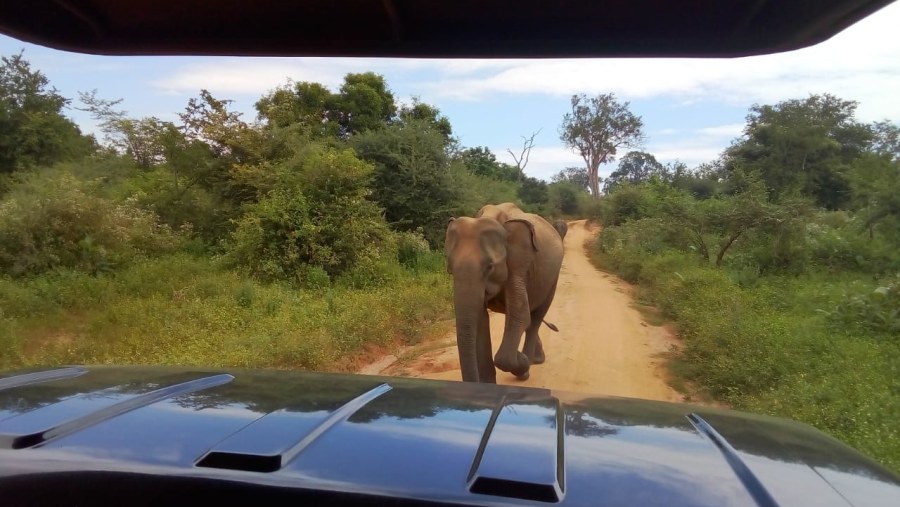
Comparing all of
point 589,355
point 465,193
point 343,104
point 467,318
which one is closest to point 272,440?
point 467,318

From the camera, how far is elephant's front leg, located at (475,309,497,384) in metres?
6.90

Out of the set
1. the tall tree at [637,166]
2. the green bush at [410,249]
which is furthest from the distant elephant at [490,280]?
the tall tree at [637,166]

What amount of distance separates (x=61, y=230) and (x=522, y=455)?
493 inches

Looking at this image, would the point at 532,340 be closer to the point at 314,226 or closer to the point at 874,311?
the point at 874,311

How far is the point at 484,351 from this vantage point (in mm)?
7039

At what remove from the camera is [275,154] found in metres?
16.9

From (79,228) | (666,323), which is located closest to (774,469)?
(666,323)

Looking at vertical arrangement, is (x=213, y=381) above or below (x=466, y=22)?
below

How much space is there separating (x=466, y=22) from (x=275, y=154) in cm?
1487

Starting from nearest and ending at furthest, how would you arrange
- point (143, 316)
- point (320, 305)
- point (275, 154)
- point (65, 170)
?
1. point (143, 316)
2. point (320, 305)
3. point (65, 170)
4. point (275, 154)

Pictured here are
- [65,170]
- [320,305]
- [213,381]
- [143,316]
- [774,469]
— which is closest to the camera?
[774,469]

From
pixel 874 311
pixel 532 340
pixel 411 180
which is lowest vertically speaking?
pixel 874 311

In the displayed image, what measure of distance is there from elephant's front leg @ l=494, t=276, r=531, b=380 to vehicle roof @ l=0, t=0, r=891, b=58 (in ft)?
14.6

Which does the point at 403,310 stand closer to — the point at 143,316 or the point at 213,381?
the point at 143,316
